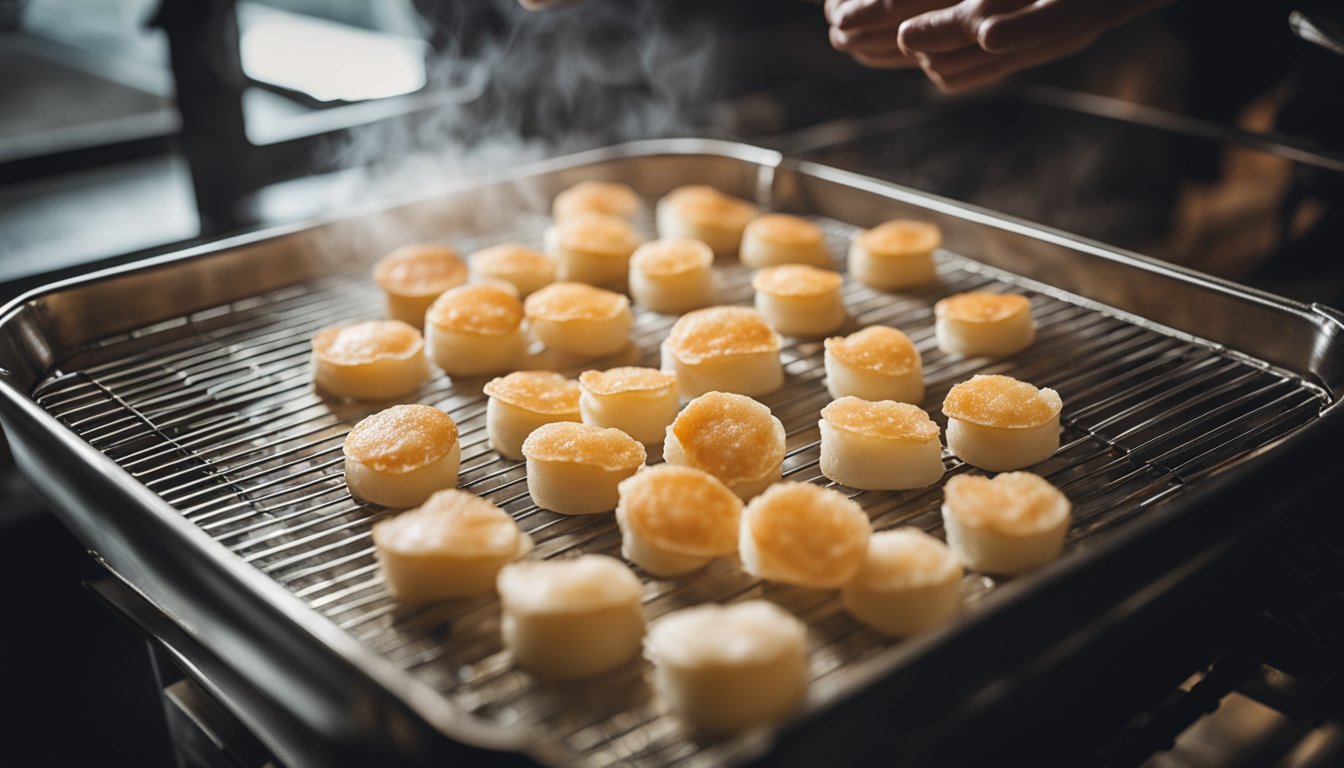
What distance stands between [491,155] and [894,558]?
2.54 m

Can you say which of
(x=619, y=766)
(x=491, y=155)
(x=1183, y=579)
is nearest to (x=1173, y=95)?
(x=491, y=155)

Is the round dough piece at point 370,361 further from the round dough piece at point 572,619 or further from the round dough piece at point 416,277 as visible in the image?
the round dough piece at point 572,619

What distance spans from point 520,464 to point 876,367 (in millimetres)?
673

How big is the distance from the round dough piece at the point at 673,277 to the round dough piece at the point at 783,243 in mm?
158

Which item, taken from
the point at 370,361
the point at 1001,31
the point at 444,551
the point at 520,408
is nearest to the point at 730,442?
the point at 520,408

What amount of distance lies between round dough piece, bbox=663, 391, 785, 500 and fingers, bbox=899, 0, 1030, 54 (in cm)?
78

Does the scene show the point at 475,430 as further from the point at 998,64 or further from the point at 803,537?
the point at 998,64

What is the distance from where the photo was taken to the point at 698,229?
2656 mm

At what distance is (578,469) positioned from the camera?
1671 millimetres

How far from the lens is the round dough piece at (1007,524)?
151cm

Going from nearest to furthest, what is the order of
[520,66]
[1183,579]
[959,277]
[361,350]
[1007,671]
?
[1007,671] → [1183,579] → [361,350] → [959,277] → [520,66]

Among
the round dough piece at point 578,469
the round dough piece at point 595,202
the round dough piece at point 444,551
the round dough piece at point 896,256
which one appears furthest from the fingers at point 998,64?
the round dough piece at point 444,551

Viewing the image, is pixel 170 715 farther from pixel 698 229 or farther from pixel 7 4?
pixel 7 4

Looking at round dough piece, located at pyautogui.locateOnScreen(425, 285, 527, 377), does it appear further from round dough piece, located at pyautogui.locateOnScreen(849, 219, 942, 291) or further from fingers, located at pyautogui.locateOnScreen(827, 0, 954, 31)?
fingers, located at pyautogui.locateOnScreen(827, 0, 954, 31)
